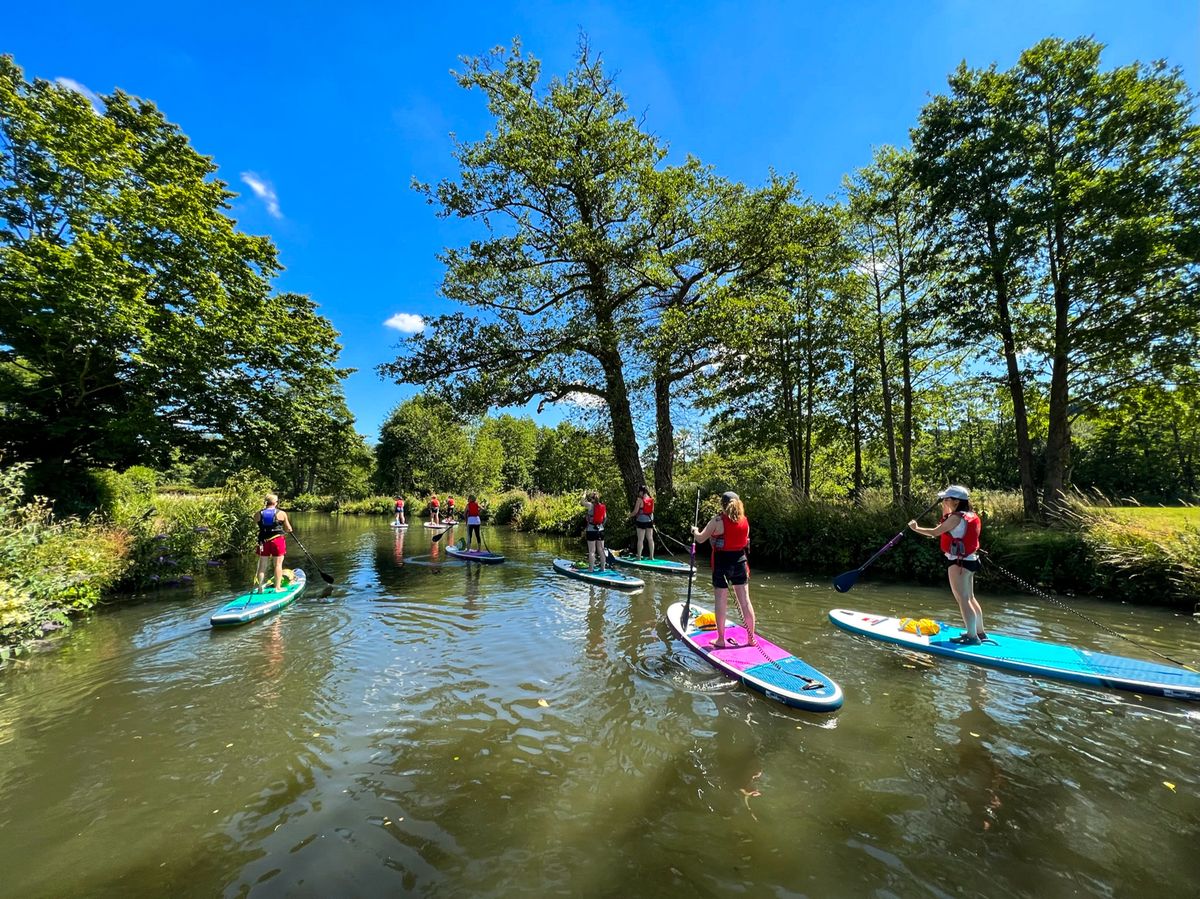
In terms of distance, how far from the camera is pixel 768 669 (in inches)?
247

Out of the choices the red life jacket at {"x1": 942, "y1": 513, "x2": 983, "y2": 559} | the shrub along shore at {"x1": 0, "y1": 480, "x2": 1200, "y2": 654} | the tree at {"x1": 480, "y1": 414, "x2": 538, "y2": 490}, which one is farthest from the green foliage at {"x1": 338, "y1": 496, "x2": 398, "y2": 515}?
the red life jacket at {"x1": 942, "y1": 513, "x2": 983, "y2": 559}

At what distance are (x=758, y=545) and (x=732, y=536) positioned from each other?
11657 millimetres

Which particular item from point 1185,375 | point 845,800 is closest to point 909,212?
point 1185,375

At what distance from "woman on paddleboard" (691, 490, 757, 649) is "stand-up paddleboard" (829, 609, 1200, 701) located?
2.61 metres

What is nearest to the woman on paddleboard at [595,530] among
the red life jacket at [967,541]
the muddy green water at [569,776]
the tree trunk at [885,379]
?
the muddy green water at [569,776]

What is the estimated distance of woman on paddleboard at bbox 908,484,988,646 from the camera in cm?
702

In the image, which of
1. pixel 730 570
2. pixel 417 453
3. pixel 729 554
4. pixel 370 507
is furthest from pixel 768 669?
pixel 370 507

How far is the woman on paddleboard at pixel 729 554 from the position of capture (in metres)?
6.80

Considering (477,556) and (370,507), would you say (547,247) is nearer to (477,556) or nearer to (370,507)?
(477,556)

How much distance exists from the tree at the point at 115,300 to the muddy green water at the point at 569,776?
9063mm

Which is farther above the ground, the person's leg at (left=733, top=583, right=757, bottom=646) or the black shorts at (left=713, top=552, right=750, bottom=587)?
the black shorts at (left=713, top=552, right=750, bottom=587)

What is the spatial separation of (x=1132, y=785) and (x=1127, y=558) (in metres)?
8.71

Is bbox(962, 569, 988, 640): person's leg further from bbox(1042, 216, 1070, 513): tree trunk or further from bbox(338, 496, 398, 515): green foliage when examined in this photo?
bbox(338, 496, 398, 515): green foliage

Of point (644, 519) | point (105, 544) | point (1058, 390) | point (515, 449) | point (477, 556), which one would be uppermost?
point (515, 449)
